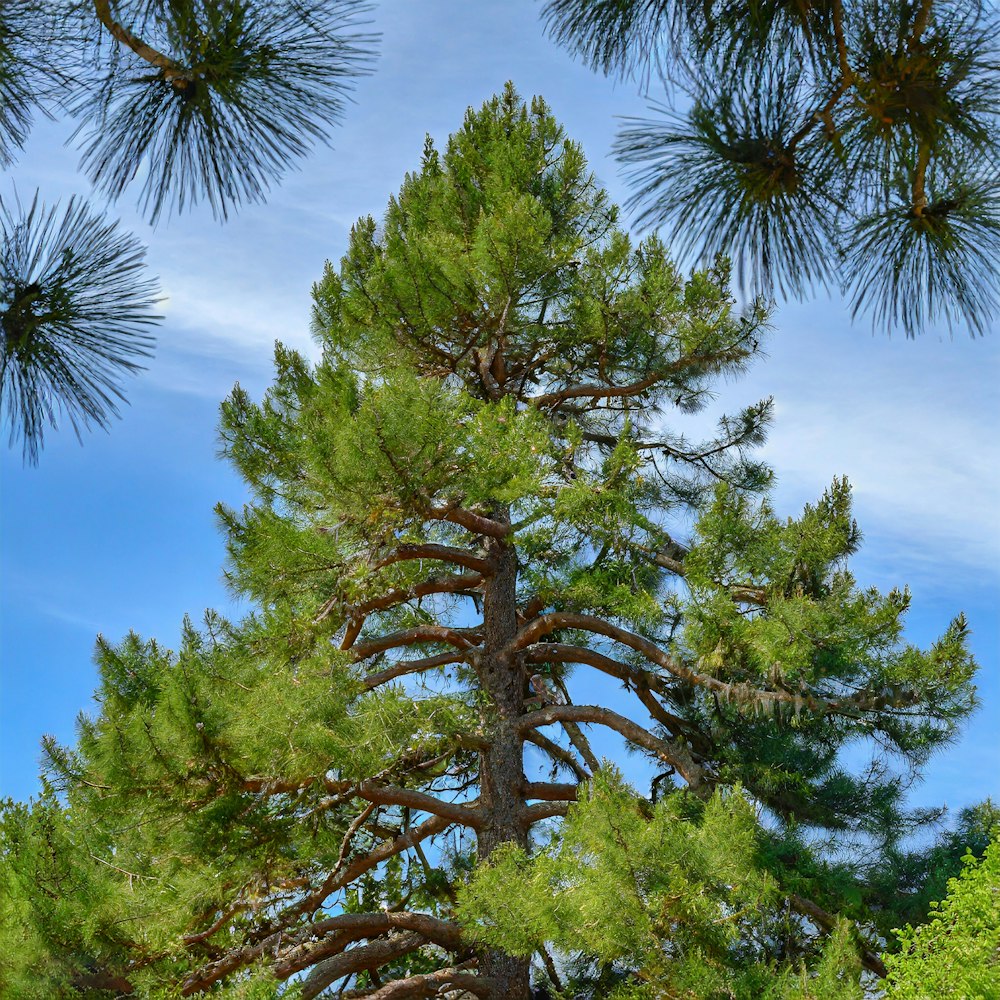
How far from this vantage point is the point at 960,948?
232 inches

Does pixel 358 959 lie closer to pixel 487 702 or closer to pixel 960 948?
pixel 487 702

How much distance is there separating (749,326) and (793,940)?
17.1 feet

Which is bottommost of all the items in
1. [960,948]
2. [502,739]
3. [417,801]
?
[960,948]

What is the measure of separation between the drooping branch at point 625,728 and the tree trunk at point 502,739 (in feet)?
0.74

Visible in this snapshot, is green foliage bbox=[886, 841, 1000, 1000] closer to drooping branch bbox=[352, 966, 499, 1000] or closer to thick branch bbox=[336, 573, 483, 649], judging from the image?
drooping branch bbox=[352, 966, 499, 1000]

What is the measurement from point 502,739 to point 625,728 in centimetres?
105

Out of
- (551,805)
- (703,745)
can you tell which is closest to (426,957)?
(551,805)

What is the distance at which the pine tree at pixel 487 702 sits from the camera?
21.2ft

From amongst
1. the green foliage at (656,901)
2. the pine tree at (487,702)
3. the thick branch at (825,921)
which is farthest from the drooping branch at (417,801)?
the thick branch at (825,921)

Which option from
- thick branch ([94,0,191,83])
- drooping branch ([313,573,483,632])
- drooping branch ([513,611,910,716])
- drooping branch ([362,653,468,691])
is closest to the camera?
thick branch ([94,0,191,83])

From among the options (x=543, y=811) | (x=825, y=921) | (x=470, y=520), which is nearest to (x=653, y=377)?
(x=470, y=520)

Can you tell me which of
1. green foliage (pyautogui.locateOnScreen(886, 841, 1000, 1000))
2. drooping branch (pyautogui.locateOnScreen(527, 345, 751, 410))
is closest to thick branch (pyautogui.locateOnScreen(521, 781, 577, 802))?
green foliage (pyautogui.locateOnScreen(886, 841, 1000, 1000))

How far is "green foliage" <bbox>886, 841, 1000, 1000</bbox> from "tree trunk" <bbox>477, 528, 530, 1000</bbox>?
2718 millimetres

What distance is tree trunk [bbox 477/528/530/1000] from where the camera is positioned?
771 centimetres
